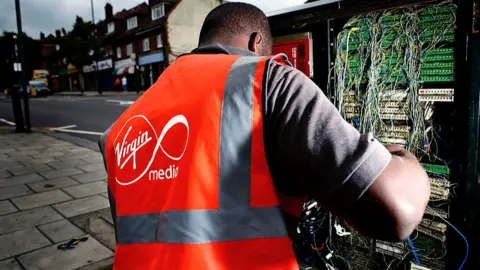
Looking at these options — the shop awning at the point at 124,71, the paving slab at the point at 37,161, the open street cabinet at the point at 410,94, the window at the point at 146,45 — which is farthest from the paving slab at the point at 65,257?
the shop awning at the point at 124,71

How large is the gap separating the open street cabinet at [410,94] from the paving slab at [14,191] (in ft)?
12.7

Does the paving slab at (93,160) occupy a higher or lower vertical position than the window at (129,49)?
lower

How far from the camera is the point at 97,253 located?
3082 millimetres

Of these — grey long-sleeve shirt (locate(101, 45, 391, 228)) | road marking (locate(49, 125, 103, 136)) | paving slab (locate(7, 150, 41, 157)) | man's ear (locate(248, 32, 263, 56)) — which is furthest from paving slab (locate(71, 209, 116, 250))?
road marking (locate(49, 125, 103, 136))

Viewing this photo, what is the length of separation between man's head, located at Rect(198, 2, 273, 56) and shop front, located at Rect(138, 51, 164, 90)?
1280 inches

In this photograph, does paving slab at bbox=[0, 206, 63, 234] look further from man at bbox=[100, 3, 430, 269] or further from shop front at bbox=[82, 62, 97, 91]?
shop front at bbox=[82, 62, 97, 91]

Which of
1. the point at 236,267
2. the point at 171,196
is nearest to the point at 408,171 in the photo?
the point at 236,267

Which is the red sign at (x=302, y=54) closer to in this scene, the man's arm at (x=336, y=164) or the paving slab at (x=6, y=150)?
the man's arm at (x=336, y=164)

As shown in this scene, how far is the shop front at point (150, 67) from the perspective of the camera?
33.1m

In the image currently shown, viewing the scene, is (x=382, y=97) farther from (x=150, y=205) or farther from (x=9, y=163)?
(x=9, y=163)

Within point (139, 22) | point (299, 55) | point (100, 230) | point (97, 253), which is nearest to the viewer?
point (299, 55)

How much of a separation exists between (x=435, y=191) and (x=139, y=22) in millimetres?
40229

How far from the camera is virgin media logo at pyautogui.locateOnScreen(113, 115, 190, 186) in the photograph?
982 millimetres

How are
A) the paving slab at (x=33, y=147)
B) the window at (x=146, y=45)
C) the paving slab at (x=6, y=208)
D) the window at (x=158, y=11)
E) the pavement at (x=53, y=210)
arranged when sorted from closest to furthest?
the pavement at (x=53, y=210) < the paving slab at (x=6, y=208) < the paving slab at (x=33, y=147) < the window at (x=158, y=11) < the window at (x=146, y=45)
